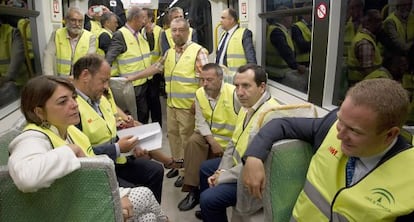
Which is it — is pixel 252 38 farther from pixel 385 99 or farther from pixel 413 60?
pixel 385 99

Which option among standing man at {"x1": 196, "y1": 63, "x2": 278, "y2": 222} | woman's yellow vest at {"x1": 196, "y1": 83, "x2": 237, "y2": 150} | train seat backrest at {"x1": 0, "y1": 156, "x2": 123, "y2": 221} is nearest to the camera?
train seat backrest at {"x1": 0, "y1": 156, "x2": 123, "y2": 221}

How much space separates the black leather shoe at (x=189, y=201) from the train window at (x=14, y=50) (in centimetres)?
153

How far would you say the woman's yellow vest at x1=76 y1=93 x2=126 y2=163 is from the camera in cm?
191

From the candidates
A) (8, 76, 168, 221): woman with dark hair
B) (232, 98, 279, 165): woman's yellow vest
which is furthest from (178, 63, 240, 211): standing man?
(8, 76, 168, 221): woman with dark hair

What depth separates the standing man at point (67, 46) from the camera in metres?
3.37

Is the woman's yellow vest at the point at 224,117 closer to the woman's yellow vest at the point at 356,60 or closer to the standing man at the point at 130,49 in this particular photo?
the woman's yellow vest at the point at 356,60

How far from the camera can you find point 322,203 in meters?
1.24

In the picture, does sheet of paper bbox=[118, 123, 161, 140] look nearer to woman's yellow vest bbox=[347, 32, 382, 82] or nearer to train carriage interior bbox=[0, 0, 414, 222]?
train carriage interior bbox=[0, 0, 414, 222]

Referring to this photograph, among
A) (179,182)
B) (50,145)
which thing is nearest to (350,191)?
(50,145)

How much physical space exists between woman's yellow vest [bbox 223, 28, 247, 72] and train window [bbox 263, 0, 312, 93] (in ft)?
1.11

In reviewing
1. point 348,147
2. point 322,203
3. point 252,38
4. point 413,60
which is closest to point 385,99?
point 348,147

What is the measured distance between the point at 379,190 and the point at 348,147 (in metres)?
0.17

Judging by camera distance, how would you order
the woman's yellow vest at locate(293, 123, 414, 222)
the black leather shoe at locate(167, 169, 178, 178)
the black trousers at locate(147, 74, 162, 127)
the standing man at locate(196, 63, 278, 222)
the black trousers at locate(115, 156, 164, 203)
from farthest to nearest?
1. the black trousers at locate(147, 74, 162, 127)
2. the black leather shoe at locate(167, 169, 178, 178)
3. the black trousers at locate(115, 156, 164, 203)
4. the standing man at locate(196, 63, 278, 222)
5. the woman's yellow vest at locate(293, 123, 414, 222)

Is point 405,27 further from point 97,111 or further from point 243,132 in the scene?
point 97,111
